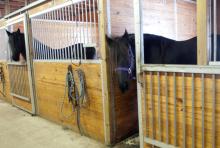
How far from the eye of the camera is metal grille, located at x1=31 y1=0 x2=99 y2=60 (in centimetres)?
264

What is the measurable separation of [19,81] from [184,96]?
11.9ft

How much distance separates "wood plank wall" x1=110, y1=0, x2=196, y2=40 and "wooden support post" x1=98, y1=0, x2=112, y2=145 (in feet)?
0.48

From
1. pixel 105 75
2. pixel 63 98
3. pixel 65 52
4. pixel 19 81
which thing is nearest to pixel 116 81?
pixel 105 75

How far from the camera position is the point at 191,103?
1670 millimetres

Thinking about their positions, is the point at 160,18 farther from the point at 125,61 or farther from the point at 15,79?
the point at 15,79

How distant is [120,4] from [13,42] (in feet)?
7.75

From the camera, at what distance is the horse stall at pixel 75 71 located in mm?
2510

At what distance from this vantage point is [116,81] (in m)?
2.54

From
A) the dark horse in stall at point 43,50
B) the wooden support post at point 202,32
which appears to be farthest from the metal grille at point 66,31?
the wooden support post at point 202,32

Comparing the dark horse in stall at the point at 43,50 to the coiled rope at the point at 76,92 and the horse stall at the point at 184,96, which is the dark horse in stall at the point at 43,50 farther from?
the horse stall at the point at 184,96

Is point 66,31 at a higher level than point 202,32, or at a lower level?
higher

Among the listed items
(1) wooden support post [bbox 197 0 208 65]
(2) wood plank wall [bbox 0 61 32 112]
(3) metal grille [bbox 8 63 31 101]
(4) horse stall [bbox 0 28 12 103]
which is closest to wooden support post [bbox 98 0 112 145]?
(1) wooden support post [bbox 197 0 208 65]

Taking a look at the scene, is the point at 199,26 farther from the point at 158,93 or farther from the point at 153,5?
the point at 153,5

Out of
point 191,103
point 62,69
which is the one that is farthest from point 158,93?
point 62,69
